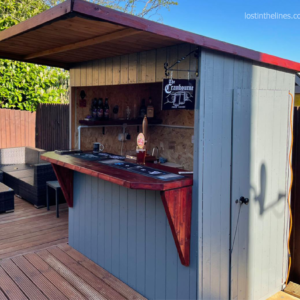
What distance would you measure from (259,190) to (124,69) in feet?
5.52

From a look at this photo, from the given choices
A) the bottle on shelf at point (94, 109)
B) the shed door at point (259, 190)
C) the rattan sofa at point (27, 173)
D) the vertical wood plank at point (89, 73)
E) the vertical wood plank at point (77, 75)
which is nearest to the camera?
the shed door at point (259, 190)

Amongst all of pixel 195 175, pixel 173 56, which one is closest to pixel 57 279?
pixel 195 175

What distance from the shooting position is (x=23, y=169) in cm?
671

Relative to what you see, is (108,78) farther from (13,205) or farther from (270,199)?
(13,205)

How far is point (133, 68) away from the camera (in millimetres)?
3262

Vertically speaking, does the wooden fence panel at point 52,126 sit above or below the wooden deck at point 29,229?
above

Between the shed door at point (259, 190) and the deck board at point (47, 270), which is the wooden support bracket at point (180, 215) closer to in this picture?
the shed door at point (259, 190)

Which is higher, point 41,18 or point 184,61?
point 41,18

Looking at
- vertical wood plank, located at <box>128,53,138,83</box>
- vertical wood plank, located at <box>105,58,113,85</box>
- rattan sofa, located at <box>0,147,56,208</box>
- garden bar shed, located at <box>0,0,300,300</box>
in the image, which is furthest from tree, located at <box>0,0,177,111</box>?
vertical wood plank, located at <box>128,53,138,83</box>

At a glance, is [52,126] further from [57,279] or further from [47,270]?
[57,279]

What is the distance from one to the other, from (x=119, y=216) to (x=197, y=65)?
1.62 meters

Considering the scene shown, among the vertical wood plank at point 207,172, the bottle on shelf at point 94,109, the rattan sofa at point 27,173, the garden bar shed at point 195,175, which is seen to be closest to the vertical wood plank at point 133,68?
the garden bar shed at point 195,175

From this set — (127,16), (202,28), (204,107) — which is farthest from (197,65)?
(202,28)

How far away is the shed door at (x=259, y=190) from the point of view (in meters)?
2.87
